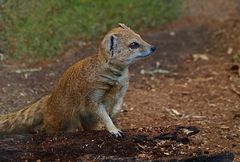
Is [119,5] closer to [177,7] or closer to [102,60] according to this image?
[177,7]

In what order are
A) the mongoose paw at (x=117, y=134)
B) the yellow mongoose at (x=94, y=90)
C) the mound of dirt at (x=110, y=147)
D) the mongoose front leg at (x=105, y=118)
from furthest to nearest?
the yellow mongoose at (x=94, y=90), the mongoose front leg at (x=105, y=118), the mongoose paw at (x=117, y=134), the mound of dirt at (x=110, y=147)

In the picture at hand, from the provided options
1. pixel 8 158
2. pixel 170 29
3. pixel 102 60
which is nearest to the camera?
pixel 8 158

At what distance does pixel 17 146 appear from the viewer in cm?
428

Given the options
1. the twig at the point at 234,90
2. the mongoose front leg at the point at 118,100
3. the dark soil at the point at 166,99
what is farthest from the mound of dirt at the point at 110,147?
the twig at the point at 234,90

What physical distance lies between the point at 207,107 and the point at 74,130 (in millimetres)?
1669

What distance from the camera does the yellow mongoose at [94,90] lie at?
190 inches

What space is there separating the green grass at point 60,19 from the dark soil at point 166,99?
20 cm

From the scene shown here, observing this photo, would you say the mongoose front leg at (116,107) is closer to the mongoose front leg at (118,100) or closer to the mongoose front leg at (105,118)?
the mongoose front leg at (118,100)

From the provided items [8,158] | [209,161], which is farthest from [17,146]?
[209,161]

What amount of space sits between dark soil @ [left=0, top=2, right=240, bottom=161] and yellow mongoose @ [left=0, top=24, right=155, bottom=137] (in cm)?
30

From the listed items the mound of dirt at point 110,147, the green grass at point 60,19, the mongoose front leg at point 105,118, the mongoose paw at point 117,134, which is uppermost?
the green grass at point 60,19

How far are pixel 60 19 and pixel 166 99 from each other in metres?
2.04

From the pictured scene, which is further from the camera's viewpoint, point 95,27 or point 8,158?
point 95,27

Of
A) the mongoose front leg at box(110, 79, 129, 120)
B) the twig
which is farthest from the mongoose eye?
the twig
